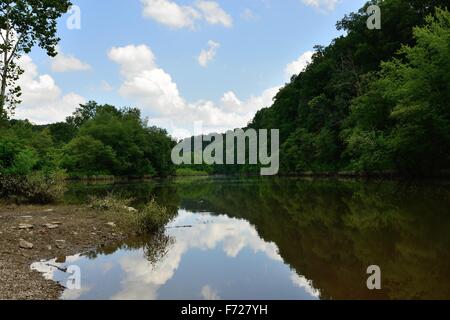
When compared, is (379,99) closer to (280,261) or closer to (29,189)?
(29,189)

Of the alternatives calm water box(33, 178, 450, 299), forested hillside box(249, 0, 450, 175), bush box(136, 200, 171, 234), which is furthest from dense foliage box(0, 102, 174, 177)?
calm water box(33, 178, 450, 299)

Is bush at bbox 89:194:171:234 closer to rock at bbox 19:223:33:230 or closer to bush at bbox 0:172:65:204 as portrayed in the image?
rock at bbox 19:223:33:230

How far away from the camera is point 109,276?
28.6 ft

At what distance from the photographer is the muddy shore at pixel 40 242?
7082 mm

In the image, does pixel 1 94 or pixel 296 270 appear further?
pixel 1 94

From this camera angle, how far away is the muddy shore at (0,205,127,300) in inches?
279

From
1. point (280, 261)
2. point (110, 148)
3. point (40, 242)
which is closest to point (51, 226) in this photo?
point (40, 242)

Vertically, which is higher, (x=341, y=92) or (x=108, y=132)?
(x=341, y=92)

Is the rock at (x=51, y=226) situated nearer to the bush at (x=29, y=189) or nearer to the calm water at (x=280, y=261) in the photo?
the calm water at (x=280, y=261)

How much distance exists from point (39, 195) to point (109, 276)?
1412cm

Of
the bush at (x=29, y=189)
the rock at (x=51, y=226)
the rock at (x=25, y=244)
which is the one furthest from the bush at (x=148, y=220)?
the bush at (x=29, y=189)

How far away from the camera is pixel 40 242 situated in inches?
439
